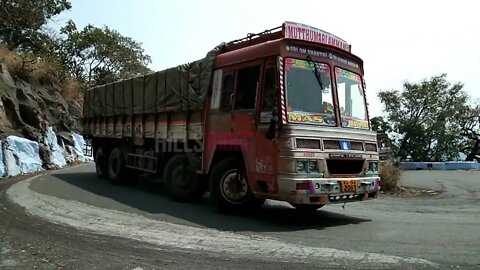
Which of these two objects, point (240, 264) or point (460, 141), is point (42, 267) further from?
point (460, 141)

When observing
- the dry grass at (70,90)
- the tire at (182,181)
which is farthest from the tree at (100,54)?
the tire at (182,181)

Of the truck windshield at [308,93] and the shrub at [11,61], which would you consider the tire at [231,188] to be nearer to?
the truck windshield at [308,93]

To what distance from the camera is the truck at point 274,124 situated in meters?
8.30

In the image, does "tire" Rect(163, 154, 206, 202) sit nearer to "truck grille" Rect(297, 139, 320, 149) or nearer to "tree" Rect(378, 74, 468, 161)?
"truck grille" Rect(297, 139, 320, 149)

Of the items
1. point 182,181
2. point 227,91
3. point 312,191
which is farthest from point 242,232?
point 182,181

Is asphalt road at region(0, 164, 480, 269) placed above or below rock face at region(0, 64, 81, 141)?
below

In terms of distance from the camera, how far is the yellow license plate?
28.1 ft

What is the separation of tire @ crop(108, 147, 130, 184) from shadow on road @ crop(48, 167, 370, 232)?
1.04 m

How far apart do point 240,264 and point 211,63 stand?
17.3 feet

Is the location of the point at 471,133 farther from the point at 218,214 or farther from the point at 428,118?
the point at 218,214

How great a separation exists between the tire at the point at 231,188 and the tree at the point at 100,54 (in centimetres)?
3579

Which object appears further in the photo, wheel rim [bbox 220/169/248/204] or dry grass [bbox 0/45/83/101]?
dry grass [bbox 0/45/83/101]

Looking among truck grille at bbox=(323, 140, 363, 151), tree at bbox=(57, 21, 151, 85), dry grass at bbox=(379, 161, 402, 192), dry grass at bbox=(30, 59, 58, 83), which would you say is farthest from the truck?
tree at bbox=(57, 21, 151, 85)

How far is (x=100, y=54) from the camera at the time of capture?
45.0 meters
